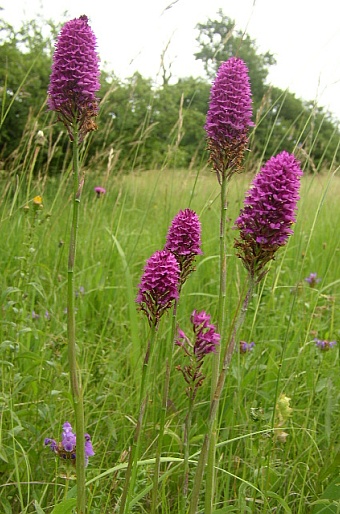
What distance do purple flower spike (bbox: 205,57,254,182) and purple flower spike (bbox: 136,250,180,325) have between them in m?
0.35

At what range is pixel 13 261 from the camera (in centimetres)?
385

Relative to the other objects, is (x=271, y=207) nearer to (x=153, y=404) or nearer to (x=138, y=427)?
(x=138, y=427)

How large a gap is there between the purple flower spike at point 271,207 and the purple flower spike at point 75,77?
460mm

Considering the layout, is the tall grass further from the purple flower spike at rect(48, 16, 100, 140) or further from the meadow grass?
the purple flower spike at rect(48, 16, 100, 140)

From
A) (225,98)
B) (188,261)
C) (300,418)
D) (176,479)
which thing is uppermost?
(225,98)

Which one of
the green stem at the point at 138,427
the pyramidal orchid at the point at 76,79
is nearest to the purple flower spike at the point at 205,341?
the green stem at the point at 138,427

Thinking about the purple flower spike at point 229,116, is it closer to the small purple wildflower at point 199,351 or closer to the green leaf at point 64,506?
the small purple wildflower at point 199,351

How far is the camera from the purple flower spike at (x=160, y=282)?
52.3 inches

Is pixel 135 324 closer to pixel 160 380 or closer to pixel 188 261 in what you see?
pixel 160 380

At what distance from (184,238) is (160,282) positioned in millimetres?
205

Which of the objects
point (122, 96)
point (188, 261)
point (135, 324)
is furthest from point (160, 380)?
point (122, 96)

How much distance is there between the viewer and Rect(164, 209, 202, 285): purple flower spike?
4.84 feet

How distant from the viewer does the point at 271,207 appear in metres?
1.28

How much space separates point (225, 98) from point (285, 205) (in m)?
0.40
